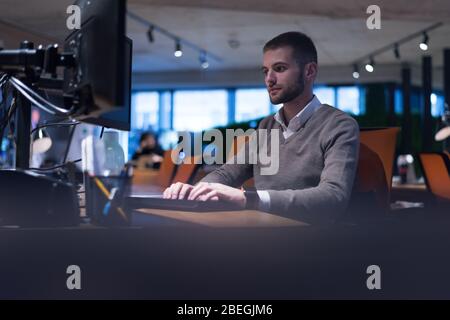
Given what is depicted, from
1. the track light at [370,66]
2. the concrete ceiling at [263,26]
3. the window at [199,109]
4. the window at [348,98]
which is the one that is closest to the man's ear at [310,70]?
the concrete ceiling at [263,26]

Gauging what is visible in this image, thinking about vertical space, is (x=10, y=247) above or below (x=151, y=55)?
below

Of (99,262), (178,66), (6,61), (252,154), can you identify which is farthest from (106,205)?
(178,66)

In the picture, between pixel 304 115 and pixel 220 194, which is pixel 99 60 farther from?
pixel 304 115

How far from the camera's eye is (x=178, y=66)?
1134 cm

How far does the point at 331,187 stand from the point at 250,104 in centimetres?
1075

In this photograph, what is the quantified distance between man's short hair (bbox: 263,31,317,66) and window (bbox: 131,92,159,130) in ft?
35.0

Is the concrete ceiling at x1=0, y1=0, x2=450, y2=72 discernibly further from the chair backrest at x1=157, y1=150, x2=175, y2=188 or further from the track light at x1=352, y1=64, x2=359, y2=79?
the chair backrest at x1=157, y1=150, x2=175, y2=188

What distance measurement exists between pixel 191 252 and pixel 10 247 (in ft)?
0.89

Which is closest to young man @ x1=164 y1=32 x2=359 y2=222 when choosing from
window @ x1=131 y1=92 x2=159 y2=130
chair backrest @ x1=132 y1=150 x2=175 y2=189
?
chair backrest @ x1=132 y1=150 x2=175 y2=189

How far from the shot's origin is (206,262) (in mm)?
832

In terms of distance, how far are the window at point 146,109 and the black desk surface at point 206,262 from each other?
446 inches

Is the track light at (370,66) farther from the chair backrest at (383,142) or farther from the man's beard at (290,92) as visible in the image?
the man's beard at (290,92)

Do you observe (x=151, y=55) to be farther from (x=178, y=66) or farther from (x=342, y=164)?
(x=342, y=164)

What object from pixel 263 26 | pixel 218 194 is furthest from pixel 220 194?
pixel 263 26
